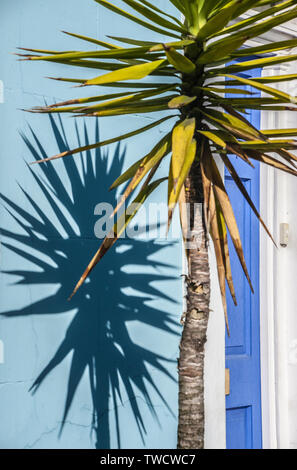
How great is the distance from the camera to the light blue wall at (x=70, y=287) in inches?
86.3

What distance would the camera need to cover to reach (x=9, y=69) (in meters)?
2.23

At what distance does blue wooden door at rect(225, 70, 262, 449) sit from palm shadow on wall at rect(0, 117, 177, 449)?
1.94 feet

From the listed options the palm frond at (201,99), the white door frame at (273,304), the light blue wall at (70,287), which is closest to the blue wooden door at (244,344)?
the white door frame at (273,304)

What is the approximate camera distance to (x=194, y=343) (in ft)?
5.30

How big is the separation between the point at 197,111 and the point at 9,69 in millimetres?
959

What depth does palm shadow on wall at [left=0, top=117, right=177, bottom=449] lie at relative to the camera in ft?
7.38

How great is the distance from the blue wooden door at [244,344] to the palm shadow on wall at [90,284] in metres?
0.59

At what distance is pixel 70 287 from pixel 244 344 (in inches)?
48.9

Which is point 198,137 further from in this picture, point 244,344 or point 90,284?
point 244,344

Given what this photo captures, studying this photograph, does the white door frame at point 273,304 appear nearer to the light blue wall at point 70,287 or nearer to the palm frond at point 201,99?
the light blue wall at point 70,287

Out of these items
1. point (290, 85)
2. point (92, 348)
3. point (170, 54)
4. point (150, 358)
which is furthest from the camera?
point (290, 85)

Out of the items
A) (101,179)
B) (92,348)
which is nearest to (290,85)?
(101,179)

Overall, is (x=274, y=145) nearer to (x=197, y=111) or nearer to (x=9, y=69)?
(x=197, y=111)

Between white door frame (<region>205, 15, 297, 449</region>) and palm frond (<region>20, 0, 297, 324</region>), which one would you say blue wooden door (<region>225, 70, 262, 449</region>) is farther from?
palm frond (<region>20, 0, 297, 324</region>)
